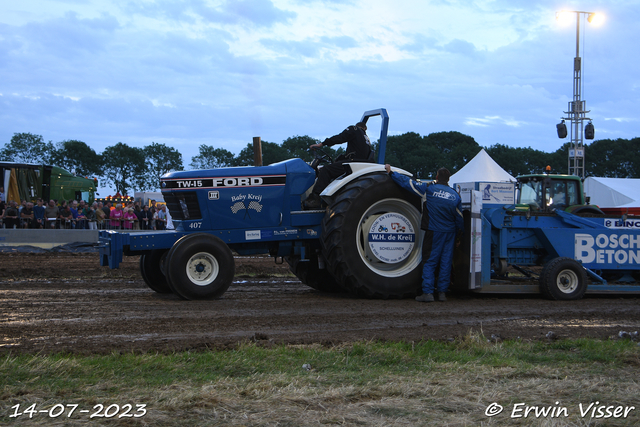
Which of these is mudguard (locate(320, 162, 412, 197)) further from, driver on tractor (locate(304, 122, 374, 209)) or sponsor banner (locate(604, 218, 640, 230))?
sponsor banner (locate(604, 218, 640, 230))

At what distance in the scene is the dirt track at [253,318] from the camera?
5.16m

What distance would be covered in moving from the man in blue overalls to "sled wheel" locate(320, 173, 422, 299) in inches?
9.3

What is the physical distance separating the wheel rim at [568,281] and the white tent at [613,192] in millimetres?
18668

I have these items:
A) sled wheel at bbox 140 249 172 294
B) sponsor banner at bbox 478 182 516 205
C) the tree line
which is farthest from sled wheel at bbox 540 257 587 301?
the tree line

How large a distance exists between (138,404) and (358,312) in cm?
390

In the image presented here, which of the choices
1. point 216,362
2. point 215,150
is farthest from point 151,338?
point 215,150

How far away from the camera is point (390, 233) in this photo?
8.36 m

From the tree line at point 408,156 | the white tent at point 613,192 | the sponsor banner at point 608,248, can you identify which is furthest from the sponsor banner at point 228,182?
the tree line at point 408,156

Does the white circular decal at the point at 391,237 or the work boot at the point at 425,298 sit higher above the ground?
the white circular decal at the point at 391,237

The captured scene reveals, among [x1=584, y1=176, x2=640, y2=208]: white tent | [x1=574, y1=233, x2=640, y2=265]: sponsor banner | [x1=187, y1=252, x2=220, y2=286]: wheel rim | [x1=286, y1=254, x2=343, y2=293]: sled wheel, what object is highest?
[x1=584, y1=176, x2=640, y2=208]: white tent

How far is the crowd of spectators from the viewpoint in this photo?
62.5ft

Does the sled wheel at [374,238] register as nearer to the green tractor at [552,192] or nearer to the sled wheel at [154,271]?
the sled wheel at [154,271]

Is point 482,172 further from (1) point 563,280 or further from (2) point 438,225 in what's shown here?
(2) point 438,225

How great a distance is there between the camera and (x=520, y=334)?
5.71m
